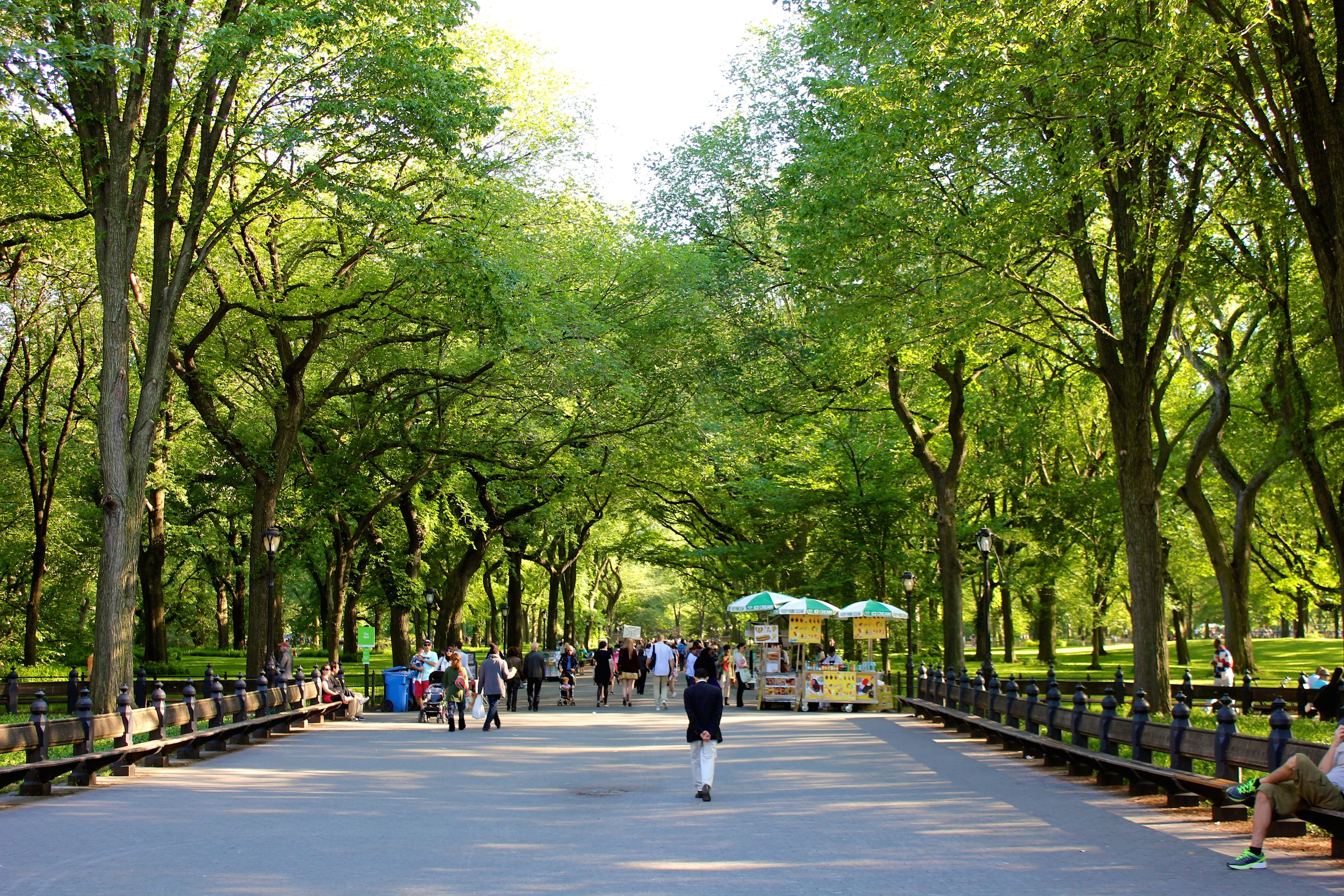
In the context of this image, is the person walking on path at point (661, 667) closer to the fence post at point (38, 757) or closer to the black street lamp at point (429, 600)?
the black street lamp at point (429, 600)

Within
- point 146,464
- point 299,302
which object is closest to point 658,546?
point 299,302

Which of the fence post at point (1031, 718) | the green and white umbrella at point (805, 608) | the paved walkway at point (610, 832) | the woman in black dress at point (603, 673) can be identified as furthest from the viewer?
the woman in black dress at point (603, 673)

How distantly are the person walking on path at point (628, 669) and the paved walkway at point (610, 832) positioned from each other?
14.7 meters

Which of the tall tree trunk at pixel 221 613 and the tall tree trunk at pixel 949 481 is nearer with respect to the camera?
the tall tree trunk at pixel 949 481

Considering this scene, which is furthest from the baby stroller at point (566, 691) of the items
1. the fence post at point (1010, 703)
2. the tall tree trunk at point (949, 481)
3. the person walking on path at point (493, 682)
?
the fence post at point (1010, 703)

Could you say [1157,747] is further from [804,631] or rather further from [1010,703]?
[804,631]

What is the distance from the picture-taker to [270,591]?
2308 cm

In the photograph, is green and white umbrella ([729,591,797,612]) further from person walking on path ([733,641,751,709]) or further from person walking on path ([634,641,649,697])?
person walking on path ([634,641,649,697])

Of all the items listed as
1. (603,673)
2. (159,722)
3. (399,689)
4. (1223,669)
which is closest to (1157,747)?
(159,722)

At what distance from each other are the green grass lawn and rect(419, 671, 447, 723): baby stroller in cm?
1838

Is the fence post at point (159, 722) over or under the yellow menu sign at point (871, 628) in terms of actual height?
under

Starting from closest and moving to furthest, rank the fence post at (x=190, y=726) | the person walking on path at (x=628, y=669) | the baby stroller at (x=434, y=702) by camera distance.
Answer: the fence post at (x=190, y=726) → the baby stroller at (x=434, y=702) → the person walking on path at (x=628, y=669)

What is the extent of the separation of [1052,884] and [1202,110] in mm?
10929

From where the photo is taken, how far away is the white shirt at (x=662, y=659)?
2884 cm
